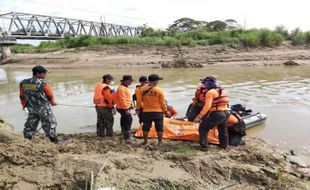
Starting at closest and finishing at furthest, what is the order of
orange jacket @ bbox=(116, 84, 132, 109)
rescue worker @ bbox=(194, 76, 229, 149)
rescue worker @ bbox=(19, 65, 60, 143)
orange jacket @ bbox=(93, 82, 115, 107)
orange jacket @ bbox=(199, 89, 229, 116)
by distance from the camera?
1. orange jacket @ bbox=(199, 89, 229, 116)
2. rescue worker @ bbox=(194, 76, 229, 149)
3. rescue worker @ bbox=(19, 65, 60, 143)
4. orange jacket @ bbox=(116, 84, 132, 109)
5. orange jacket @ bbox=(93, 82, 115, 107)

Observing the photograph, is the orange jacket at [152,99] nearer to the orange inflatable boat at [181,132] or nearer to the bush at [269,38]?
the orange inflatable boat at [181,132]

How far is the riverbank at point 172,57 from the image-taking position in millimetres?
26406

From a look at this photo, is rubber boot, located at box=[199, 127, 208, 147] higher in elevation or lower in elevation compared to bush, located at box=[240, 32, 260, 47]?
lower

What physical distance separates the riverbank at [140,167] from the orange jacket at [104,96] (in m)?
1.12

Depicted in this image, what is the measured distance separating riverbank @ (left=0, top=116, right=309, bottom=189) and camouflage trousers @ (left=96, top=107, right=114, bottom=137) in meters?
1.02

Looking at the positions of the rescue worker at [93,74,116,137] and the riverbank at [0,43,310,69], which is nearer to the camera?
the rescue worker at [93,74,116,137]

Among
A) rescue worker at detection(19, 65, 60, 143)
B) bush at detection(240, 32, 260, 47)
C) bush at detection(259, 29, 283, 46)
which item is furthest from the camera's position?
bush at detection(259, 29, 283, 46)

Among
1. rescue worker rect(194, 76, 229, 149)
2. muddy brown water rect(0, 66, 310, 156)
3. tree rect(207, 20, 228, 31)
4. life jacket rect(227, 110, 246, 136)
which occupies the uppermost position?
tree rect(207, 20, 228, 31)

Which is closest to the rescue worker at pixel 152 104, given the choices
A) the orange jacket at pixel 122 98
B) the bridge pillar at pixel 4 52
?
the orange jacket at pixel 122 98

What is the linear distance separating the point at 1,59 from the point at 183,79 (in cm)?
2442

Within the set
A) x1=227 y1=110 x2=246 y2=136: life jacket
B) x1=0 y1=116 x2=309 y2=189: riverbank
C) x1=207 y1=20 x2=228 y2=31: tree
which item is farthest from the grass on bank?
x1=0 y1=116 x2=309 y2=189: riverbank

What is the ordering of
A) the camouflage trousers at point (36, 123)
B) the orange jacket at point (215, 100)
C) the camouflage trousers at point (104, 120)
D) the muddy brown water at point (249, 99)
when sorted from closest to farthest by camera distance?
the orange jacket at point (215, 100)
the camouflage trousers at point (36, 123)
the camouflage trousers at point (104, 120)
the muddy brown water at point (249, 99)

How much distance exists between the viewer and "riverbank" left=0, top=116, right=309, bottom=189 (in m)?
5.04

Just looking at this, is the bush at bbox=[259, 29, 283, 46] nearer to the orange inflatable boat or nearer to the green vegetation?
the green vegetation
